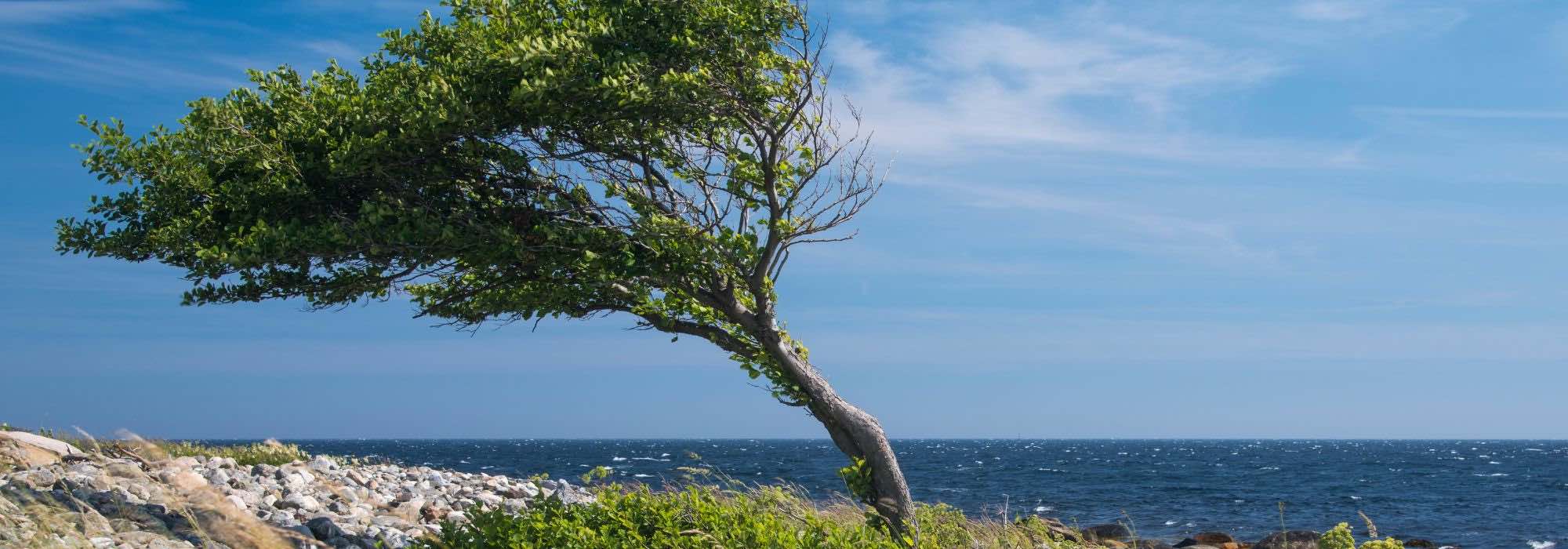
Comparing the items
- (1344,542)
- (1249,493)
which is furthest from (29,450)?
(1249,493)

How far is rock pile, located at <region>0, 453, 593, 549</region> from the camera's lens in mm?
8812

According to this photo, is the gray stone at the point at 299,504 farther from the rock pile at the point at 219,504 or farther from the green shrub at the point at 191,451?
the green shrub at the point at 191,451

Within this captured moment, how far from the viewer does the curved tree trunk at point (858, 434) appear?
10.7m

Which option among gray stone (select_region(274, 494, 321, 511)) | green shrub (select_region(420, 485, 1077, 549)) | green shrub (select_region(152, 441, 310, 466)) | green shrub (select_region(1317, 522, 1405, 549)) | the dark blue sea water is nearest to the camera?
green shrub (select_region(1317, 522, 1405, 549))

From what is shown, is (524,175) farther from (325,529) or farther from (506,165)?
(325,529)

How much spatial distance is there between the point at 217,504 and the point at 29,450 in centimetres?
508

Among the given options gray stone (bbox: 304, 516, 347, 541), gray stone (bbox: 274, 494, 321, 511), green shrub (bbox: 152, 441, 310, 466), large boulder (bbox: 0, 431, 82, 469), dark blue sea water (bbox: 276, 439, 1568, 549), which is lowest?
dark blue sea water (bbox: 276, 439, 1568, 549)

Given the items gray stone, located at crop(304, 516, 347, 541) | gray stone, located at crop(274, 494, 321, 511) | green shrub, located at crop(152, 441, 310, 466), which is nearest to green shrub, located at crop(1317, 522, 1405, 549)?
gray stone, located at crop(304, 516, 347, 541)

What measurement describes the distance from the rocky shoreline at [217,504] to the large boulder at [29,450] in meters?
0.11

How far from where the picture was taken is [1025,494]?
144 feet

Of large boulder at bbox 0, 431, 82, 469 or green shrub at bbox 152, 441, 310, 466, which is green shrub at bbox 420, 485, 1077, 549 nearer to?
large boulder at bbox 0, 431, 82, 469

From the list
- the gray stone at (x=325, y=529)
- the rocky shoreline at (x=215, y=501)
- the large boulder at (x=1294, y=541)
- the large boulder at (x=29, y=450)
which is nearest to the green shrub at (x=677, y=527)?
the rocky shoreline at (x=215, y=501)

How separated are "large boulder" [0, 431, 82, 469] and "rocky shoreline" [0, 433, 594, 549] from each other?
4.4 inches

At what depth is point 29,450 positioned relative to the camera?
1369 centimetres
